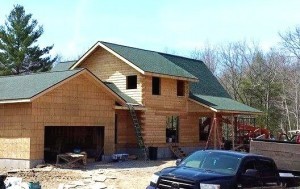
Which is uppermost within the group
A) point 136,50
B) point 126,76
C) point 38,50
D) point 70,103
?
point 38,50

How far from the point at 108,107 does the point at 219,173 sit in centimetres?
1613

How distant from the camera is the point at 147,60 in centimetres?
3169

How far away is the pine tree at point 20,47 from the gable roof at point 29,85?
84.8 ft

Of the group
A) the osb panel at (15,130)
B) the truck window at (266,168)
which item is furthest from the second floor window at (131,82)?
the truck window at (266,168)

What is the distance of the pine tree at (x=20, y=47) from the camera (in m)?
51.7

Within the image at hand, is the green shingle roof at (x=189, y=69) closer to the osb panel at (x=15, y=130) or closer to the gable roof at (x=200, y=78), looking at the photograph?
the gable roof at (x=200, y=78)

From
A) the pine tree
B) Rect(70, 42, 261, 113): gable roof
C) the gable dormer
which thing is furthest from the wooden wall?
the pine tree

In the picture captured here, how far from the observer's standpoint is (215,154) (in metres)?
12.5

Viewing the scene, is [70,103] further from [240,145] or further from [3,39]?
[3,39]

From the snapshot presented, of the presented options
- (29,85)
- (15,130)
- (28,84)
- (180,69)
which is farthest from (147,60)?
(15,130)

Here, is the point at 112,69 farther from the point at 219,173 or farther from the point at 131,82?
the point at 219,173

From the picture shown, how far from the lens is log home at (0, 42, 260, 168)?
23.3 meters

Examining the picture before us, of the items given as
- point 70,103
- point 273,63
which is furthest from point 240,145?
point 273,63

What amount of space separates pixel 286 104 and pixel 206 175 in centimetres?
4254
